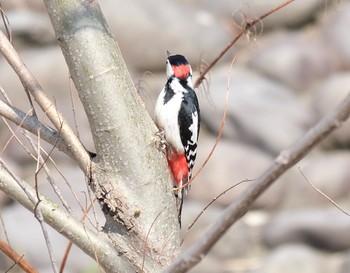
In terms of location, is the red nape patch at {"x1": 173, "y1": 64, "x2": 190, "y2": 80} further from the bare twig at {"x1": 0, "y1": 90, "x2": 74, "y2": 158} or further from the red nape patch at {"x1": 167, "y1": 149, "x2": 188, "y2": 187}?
the bare twig at {"x1": 0, "y1": 90, "x2": 74, "y2": 158}

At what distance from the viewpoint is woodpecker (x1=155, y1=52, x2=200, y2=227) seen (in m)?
2.55

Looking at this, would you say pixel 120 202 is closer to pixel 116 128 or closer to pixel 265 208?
pixel 116 128

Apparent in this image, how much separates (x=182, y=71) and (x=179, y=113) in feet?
0.37

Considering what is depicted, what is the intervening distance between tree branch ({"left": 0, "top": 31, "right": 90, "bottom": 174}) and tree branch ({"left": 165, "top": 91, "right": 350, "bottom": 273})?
1.58ft

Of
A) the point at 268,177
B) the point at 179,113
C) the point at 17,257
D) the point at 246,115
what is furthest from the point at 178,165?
the point at 246,115

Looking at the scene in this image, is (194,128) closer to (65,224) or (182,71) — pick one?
(182,71)

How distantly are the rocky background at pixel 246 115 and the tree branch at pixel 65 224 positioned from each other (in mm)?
4189

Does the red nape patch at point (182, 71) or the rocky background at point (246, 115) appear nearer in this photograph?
the red nape patch at point (182, 71)

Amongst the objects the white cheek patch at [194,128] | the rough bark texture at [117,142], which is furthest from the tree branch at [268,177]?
the white cheek patch at [194,128]

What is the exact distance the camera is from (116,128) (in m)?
1.57

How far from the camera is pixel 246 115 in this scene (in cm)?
676

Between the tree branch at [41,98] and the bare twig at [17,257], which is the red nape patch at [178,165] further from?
the bare twig at [17,257]

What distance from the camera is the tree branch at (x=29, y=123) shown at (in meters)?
1.55

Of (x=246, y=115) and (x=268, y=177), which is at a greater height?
(x=246, y=115)
